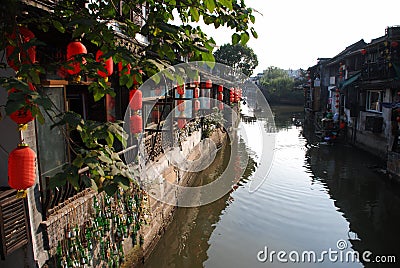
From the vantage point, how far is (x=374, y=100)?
2120 cm

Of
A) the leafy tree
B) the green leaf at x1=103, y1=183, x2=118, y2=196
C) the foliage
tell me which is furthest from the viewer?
the foliage

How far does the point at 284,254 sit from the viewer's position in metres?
9.19

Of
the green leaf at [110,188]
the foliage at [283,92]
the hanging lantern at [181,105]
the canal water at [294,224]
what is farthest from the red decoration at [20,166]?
the foliage at [283,92]

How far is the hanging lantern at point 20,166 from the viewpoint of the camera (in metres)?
3.49

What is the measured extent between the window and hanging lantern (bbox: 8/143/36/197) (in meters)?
21.4

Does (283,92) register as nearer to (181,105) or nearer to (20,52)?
(181,105)

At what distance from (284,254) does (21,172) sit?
26.6 feet

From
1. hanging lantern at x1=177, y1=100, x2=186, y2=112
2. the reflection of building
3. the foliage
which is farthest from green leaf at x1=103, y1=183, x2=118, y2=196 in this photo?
the foliage

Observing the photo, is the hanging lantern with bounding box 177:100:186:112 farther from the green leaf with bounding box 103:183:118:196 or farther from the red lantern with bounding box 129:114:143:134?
the green leaf with bounding box 103:183:118:196

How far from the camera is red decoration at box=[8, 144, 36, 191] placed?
3.49 m

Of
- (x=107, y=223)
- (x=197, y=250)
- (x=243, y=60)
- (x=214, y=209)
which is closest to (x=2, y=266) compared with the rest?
(x=107, y=223)

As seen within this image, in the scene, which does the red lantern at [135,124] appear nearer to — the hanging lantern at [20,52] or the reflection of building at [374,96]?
the hanging lantern at [20,52]

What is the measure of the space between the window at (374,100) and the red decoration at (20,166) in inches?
841

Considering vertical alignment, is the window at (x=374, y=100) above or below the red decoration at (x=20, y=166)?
above
